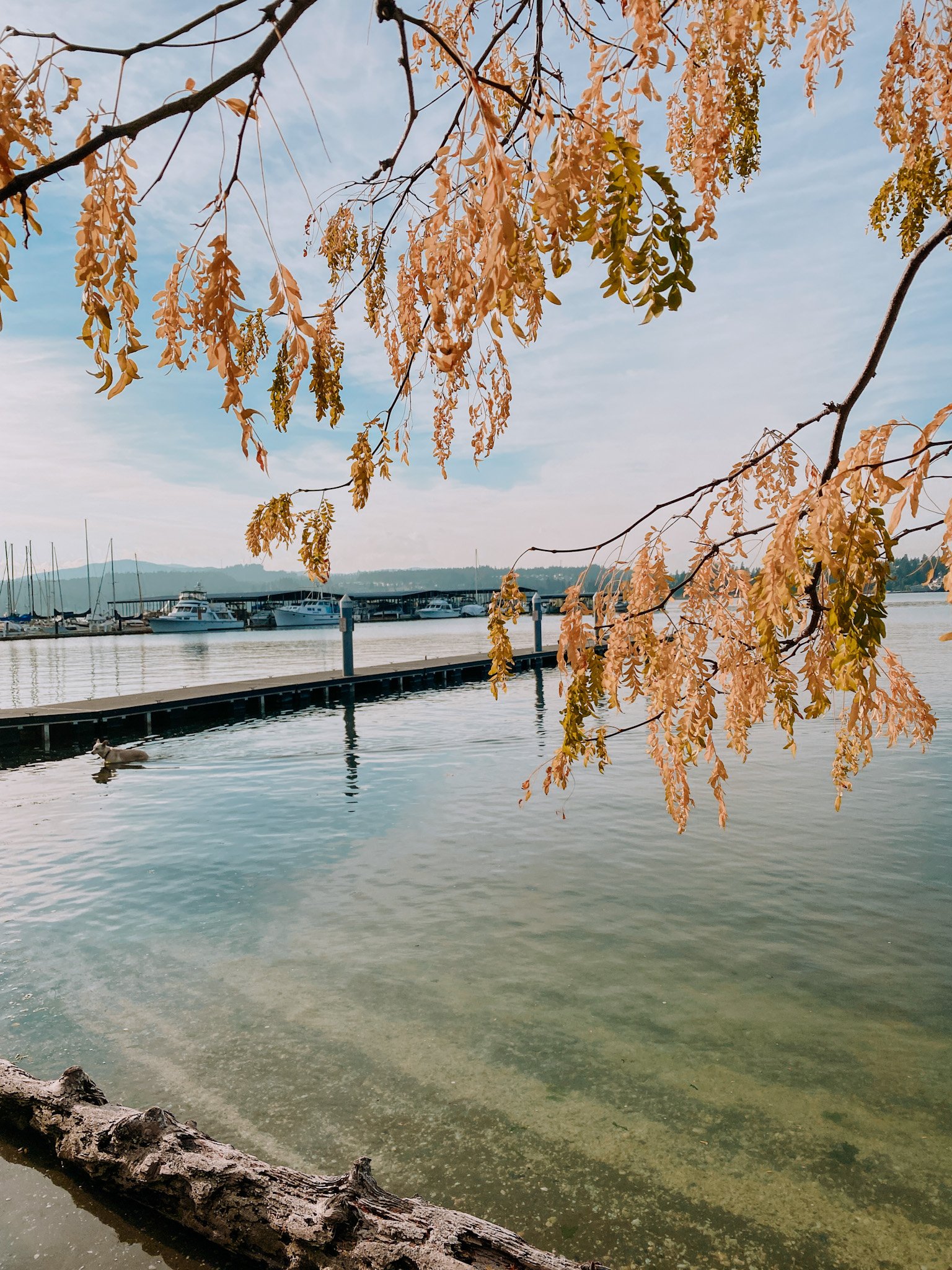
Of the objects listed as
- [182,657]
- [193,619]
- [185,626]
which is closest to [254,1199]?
[182,657]

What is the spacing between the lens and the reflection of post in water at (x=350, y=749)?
1859cm

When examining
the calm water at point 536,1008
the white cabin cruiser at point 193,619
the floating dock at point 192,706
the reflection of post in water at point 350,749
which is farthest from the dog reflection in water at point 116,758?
the white cabin cruiser at point 193,619

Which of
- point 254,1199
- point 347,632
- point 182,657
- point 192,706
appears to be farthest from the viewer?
point 182,657

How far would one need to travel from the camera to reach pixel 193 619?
135m

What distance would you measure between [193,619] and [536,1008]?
13597 cm

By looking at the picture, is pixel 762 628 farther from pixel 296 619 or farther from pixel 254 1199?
pixel 296 619

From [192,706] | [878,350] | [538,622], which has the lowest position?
[192,706]

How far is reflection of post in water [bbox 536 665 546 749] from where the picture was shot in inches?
986

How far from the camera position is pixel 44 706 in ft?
91.1

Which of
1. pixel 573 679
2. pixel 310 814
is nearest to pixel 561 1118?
pixel 573 679

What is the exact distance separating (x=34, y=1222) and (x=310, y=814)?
11.5 m

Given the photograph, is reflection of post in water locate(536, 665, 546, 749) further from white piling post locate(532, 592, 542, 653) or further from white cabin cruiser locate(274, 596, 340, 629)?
white cabin cruiser locate(274, 596, 340, 629)

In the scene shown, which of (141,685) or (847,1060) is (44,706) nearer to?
(141,685)

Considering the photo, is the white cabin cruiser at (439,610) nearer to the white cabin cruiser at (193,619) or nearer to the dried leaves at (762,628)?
the white cabin cruiser at (193,619)
